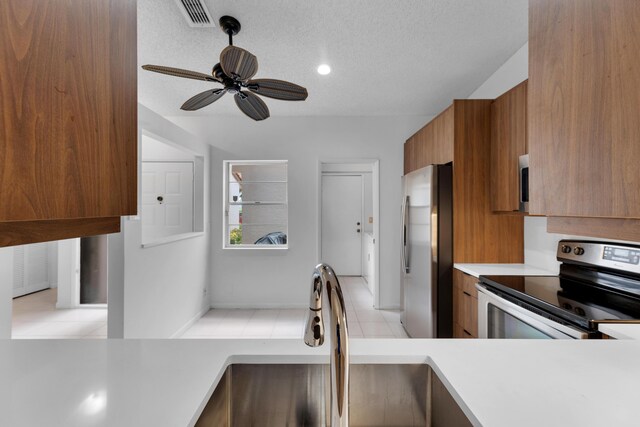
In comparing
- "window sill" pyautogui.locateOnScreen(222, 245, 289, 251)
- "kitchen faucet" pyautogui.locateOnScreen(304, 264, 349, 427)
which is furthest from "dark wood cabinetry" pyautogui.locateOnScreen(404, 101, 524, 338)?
"window sill" pyautogui.locateOnScreen(222, 245, 289, 251)

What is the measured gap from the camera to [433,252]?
2.77 metres

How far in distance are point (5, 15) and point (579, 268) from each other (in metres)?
2.53

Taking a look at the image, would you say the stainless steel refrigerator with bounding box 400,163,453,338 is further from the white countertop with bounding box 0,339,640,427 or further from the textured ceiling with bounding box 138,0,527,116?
the white countertop with bounding box 0,339,640,427

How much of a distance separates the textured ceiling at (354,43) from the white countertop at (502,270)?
1731 mm

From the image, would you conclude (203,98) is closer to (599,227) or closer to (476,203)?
(476,203)

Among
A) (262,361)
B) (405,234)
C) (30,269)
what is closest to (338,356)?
(262,361)

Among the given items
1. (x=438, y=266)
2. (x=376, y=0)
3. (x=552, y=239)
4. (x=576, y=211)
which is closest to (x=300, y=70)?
(x=376, y=0)

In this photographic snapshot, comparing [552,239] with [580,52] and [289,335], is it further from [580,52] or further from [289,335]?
[289,335]

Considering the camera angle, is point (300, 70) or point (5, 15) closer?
point (5, 15)

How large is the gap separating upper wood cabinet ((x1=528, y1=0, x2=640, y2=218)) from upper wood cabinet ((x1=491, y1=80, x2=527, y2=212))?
1335 mm

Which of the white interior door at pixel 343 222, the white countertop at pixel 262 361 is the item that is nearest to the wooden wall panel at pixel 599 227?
the white countertop at pixel 262 361

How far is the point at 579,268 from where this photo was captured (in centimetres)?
195

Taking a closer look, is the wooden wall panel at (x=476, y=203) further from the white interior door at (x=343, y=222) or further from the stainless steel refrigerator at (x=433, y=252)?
the white interior door at (x=343, y=222)

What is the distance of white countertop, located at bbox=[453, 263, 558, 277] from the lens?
2.31 m
